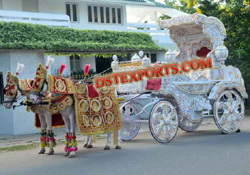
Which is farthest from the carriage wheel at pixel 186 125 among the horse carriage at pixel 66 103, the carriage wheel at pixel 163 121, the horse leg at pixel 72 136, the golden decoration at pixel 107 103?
the horse leg at pixel 72 136

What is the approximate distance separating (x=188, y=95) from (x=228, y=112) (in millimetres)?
1259

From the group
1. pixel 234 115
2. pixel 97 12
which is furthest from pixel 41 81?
pixel 97 12

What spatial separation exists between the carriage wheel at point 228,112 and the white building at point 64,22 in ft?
21.3

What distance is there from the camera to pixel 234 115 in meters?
10.8

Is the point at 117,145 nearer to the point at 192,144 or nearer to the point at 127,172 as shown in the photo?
the point at 192,144

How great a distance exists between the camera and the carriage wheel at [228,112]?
34.6ft

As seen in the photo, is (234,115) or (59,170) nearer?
(59,170)

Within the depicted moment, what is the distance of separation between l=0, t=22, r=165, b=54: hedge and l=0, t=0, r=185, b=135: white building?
1.58ft

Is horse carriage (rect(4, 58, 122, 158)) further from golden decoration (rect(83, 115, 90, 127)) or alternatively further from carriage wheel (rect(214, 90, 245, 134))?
carriage wheel (rect(214, 90, 245, 134))

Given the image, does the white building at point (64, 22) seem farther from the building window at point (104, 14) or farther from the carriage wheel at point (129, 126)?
the carriage wheel at point (129, 126)

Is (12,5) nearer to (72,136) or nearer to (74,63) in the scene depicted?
(74,63)

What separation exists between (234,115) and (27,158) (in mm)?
5566

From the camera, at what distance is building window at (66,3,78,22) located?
22.2m

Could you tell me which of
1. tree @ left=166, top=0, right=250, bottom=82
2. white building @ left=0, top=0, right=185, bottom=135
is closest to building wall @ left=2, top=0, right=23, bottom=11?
white building @ left=0, top=0, right=185, bottom=135
